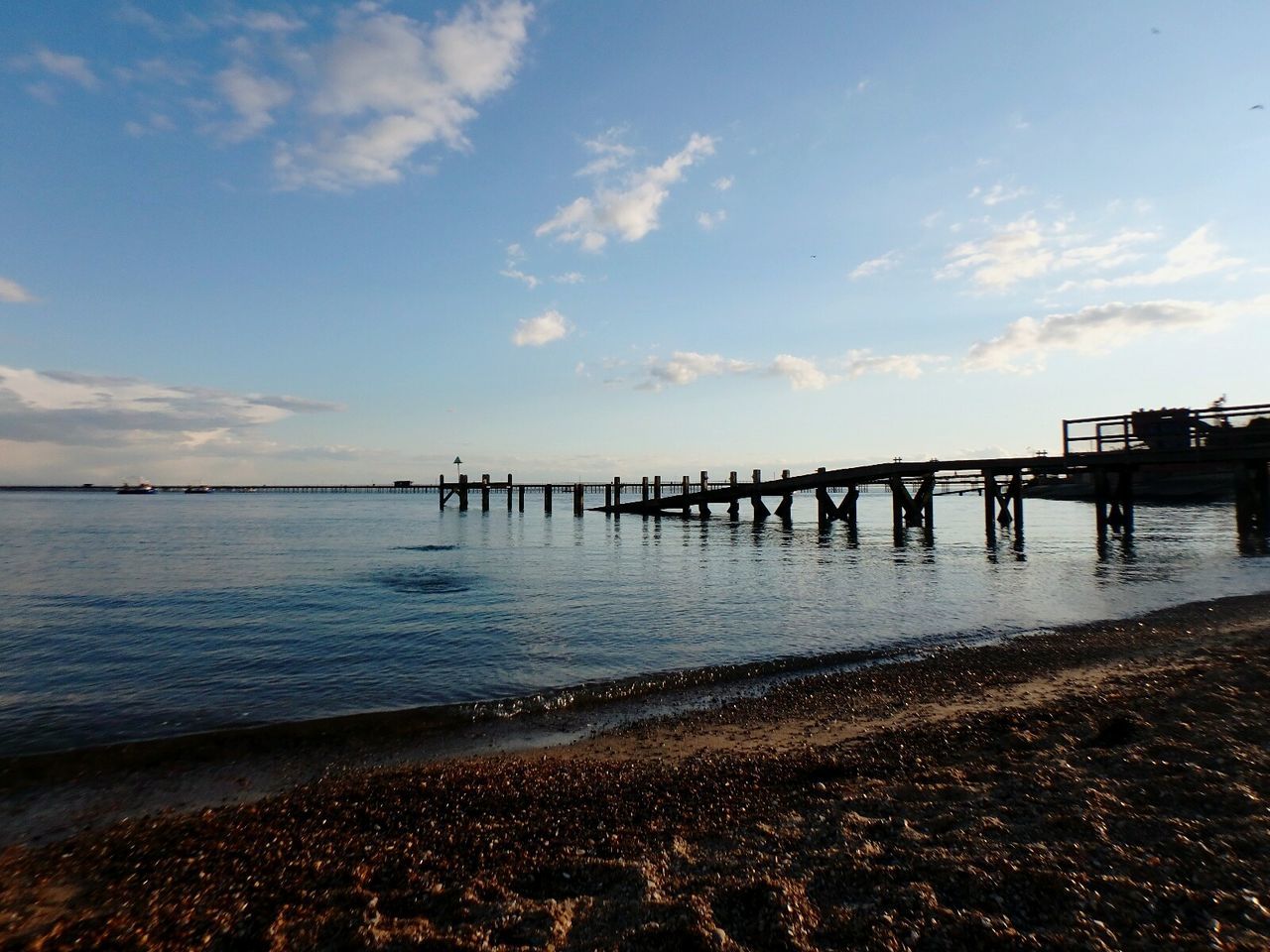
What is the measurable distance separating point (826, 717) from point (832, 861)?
381 cm

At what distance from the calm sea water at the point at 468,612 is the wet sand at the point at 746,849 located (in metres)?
3.12

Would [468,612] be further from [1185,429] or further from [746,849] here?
[1185,429]

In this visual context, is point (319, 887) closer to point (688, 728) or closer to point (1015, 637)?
point (688, 728)

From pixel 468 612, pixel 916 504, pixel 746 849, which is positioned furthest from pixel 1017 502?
pixel 746 849

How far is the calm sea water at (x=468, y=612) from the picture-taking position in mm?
8867

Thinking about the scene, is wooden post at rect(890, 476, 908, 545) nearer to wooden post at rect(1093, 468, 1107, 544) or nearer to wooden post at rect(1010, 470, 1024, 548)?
wooden post at rect(1010, 470, 1024, 548)

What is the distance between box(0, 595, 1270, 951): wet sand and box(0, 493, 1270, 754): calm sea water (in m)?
3.12

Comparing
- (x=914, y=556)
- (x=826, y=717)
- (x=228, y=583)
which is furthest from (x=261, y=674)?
(x=914, y=556)

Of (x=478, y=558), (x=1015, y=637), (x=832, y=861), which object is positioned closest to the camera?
(x=832, y=861)

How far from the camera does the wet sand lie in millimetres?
3123

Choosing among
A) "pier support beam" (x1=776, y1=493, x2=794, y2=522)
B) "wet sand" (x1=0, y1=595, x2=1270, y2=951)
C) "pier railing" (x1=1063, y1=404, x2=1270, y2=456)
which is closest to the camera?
"wet sand" (x1=0, y1=595, x2=1270, y2=951)

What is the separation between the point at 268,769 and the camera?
643cm

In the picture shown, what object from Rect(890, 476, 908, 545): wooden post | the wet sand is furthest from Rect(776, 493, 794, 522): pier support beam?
the wet sand

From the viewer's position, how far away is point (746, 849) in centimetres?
402
